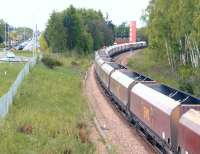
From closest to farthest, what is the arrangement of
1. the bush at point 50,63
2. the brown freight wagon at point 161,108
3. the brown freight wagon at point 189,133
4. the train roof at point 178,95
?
the brown freight wagon at point 189,133 < the brown freight wagon at point 161,108 < the train roof at point 178,95 < the bush at point 50,63

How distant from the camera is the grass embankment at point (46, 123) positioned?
23188mm

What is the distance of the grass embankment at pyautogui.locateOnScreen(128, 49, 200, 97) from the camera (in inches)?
1677

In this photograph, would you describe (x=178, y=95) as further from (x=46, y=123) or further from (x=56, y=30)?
(x=56, y=30)

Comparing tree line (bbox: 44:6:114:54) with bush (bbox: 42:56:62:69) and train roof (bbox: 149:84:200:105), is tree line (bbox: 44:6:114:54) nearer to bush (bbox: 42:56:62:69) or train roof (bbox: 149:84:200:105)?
bush (bbox: 42:56:62:69)

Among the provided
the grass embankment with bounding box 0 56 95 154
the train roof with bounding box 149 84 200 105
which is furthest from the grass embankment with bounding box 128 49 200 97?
the train roof with bounding box 149 84 200 105

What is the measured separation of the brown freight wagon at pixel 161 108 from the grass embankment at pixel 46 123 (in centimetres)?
272

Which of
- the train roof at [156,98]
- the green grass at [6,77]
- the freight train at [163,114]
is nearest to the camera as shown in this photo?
the freight train at [163,114]

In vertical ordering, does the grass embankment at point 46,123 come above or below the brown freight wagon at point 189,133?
below

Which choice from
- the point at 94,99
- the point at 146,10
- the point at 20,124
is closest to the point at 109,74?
the point at 94,99

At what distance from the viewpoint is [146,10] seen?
267 feet

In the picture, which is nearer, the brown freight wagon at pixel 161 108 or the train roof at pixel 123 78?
the brown freight wagon at pixel 161 108

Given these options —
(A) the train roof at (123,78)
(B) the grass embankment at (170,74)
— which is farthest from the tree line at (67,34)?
(A) the train roof at (123,78)

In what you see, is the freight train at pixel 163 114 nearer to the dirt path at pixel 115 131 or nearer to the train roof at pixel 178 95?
the train roof at pixel 178 95

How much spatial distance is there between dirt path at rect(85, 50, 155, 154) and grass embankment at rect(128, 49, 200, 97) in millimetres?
5626
